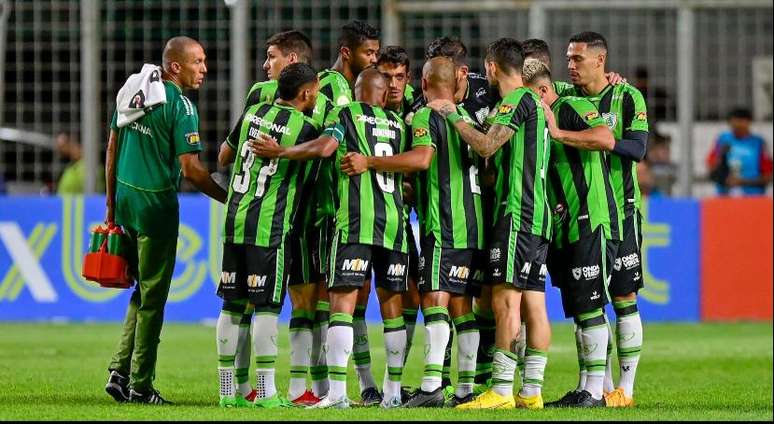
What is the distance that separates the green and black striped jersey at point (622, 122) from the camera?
1049 cm

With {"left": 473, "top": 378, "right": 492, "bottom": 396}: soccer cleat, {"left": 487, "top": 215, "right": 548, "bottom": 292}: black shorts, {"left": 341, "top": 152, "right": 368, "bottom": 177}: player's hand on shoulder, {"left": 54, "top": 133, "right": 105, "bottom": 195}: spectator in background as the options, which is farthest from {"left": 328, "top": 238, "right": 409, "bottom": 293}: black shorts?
{"left": 54, "top": 133, "right": 105, "bottom": 195}: spectator in background

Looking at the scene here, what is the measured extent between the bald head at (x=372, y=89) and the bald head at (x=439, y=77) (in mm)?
275

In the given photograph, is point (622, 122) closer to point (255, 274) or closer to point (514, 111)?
point (514, 111)

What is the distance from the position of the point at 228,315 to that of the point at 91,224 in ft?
30.8

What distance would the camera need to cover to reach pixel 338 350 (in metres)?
9.73

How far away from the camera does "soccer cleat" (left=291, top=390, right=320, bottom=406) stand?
10145mm

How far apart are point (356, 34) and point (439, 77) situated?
984 mm

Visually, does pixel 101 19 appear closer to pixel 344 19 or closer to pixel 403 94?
pixel 344 19

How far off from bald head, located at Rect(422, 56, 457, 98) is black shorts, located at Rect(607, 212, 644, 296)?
→ 1.49 meters

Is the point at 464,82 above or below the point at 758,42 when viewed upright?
below

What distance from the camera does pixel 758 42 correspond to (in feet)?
62.7

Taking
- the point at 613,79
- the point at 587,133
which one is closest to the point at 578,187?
the point at 587,133

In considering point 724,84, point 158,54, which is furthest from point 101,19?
point 724,84

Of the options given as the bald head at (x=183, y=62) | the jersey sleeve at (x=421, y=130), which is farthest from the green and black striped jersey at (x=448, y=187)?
the bald head at (x=183, y=62)
